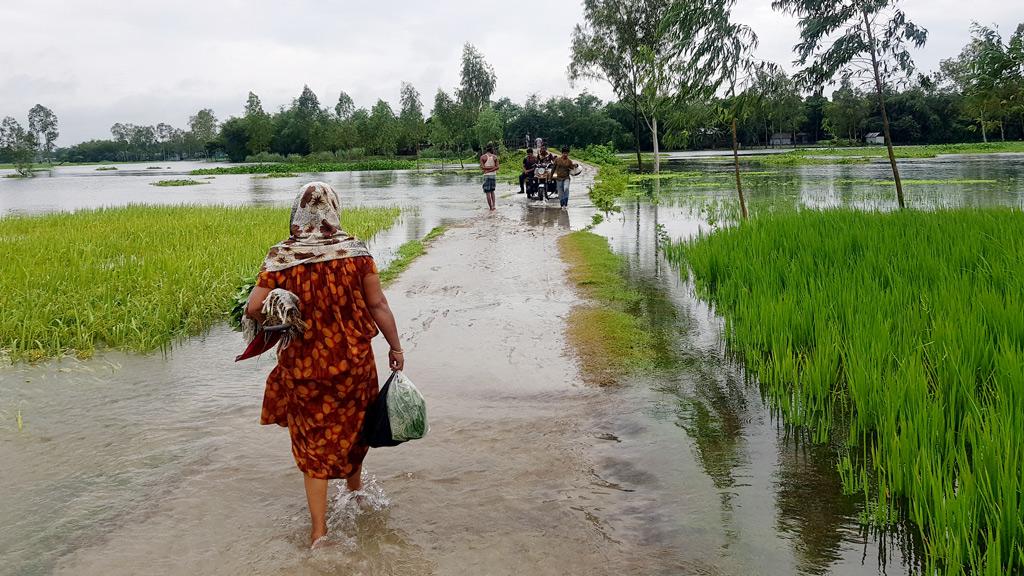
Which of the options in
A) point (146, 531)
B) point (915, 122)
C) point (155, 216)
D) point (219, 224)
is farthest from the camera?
point (915, 122)

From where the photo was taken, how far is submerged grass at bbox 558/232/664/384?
578cm

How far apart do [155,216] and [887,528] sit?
17638mm

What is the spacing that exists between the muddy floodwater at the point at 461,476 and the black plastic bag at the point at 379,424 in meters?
0.46

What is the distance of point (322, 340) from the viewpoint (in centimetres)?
310

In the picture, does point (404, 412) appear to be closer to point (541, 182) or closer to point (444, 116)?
point (541, 182)

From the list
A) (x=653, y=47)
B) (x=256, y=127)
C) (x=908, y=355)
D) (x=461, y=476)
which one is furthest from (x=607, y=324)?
(x=256, y=127)

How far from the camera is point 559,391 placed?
522cm

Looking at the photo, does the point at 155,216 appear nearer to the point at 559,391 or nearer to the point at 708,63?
the point at 708,63

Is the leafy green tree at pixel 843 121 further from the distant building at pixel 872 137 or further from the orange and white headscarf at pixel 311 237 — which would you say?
the orange and white headscarf at pixel 311 237

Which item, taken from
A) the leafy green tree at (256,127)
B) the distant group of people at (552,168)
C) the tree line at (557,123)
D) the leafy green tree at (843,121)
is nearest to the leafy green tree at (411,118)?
the tree line at (557,123)

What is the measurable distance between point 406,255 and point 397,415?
842 cm

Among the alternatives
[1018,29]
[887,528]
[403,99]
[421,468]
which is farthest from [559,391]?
[403,99]

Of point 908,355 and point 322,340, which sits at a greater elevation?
point 322,340

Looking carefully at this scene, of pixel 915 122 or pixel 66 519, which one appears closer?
pixel 66 519
